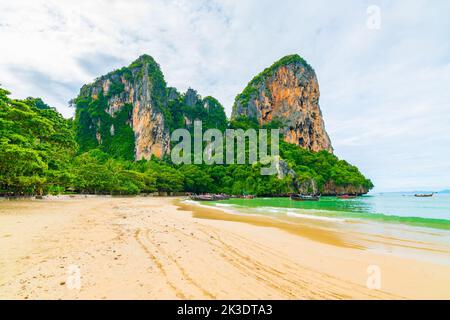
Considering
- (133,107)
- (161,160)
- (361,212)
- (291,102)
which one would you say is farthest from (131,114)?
(361,212)

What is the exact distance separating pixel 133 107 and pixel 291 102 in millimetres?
87221

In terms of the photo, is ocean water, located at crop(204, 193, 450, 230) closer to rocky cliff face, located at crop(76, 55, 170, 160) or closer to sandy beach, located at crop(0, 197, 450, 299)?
sandy beach, located at crop(0, 197, 450, 299)

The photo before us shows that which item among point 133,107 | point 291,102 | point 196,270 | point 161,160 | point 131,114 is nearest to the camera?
point 196,270

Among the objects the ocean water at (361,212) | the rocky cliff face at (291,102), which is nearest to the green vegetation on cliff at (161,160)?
the rocky cliff face at (291,102)

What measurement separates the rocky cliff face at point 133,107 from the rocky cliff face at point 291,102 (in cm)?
5574

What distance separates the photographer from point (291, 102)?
141 meters

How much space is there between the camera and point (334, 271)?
5.66 metres

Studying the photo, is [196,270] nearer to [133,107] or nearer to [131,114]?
[133,107]

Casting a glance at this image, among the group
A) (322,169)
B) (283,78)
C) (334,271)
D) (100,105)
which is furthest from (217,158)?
(334,271)

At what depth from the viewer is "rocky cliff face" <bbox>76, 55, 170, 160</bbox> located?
10725cm

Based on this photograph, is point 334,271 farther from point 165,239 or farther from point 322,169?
point 322,169

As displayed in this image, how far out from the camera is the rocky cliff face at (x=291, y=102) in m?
138

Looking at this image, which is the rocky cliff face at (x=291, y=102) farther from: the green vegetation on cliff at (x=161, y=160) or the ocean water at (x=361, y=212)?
the ocean water at (x=361, y=212)

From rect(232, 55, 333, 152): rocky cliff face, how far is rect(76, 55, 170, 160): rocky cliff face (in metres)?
55.7
